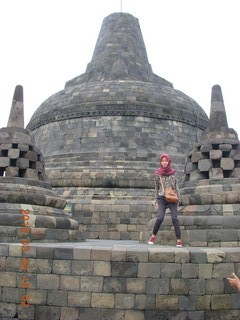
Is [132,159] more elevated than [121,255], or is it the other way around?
[132,159]

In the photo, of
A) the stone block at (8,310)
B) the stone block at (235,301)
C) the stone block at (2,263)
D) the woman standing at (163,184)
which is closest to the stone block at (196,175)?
the woman standing at (163,184)

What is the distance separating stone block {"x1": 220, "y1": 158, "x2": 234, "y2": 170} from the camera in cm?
1013

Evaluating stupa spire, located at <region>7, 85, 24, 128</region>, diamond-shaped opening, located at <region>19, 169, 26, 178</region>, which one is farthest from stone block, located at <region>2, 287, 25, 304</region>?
stupa spire, located at <region>7, 85, 24, 128</region>

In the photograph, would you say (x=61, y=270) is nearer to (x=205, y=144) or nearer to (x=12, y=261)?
(x=12, y=261)

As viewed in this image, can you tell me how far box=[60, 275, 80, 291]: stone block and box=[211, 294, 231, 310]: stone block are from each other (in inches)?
86.4

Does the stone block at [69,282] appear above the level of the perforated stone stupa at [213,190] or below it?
below

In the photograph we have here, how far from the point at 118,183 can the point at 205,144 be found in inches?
204

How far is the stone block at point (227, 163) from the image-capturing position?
33.2 feet

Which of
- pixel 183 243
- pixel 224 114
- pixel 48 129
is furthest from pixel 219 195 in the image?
pixel 48 129

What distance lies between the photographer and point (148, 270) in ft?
21.0

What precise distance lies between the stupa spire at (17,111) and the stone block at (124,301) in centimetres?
617

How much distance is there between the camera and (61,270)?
6570mm

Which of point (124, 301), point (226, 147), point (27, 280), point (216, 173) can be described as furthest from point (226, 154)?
point (27, 280)

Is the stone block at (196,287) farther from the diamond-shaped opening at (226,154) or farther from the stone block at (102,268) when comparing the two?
the diamond-shaped opening at (226,154)
